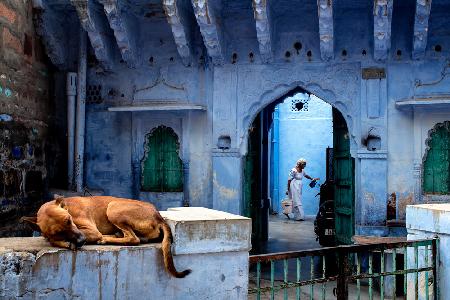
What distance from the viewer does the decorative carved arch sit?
25.8 feet

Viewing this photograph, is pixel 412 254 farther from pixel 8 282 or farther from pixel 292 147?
pixel 292 147

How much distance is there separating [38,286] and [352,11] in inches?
268

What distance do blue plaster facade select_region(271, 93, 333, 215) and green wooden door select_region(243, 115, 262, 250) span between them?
7170 millimetres

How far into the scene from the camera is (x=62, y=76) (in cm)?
870

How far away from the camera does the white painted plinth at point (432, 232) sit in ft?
13.1

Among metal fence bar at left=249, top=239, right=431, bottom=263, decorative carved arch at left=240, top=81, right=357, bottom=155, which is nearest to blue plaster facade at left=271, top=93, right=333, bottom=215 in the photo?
decorative carved arch at left=240, top=81, right=357, bottom=155

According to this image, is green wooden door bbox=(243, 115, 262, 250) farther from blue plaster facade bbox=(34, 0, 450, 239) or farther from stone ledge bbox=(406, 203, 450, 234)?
stone ledge bbox=(406, 203, 450, 234)

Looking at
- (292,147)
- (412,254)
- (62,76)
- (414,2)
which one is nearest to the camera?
(412,254)

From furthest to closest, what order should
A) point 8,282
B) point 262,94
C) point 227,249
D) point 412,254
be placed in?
point 262,94
point 412,254
point 227,249
point 8,282

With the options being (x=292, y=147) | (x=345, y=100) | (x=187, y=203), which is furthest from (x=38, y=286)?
(x=292, y=147)

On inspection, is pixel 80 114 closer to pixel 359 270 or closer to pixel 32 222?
pixel 32 222

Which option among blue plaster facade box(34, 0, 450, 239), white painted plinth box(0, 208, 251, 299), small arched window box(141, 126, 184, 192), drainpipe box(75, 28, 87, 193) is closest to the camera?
white painted plinth box(0, 208, 251, 299)

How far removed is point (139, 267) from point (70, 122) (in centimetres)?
615

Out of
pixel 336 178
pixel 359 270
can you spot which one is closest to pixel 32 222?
pixel 359 270
